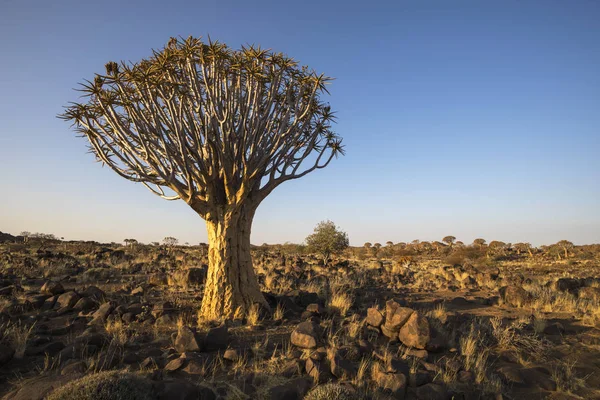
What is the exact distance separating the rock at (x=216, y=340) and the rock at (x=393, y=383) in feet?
8.29

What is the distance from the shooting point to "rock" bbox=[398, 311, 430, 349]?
6.09 meters

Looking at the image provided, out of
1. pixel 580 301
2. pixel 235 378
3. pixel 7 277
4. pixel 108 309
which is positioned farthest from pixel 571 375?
pixel 7 277

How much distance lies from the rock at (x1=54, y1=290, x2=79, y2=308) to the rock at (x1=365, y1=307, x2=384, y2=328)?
6815 mm

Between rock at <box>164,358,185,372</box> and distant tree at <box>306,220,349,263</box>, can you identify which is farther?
distant tree at <box>306,220,349,263</box>

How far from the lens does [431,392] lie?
174 inches

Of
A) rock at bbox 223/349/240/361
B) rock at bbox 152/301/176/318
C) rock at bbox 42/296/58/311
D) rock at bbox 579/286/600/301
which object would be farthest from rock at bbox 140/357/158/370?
rock at bbox 579/286/600/301

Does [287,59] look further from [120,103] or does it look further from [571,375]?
[571,375]

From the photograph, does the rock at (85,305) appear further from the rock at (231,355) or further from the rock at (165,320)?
the rock at (231,355)

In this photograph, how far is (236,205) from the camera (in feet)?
25.2

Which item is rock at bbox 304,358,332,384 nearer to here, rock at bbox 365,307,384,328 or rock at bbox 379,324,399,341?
rock at bbox 379,324,399,341

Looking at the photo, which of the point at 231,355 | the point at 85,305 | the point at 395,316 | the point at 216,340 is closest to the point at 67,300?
the point at 85,305

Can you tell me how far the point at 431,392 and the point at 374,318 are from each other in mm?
2645

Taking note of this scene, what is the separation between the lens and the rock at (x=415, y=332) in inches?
240

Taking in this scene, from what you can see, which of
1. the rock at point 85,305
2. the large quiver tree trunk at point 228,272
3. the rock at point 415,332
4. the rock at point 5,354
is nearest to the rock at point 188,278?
the rock at point 85,305
